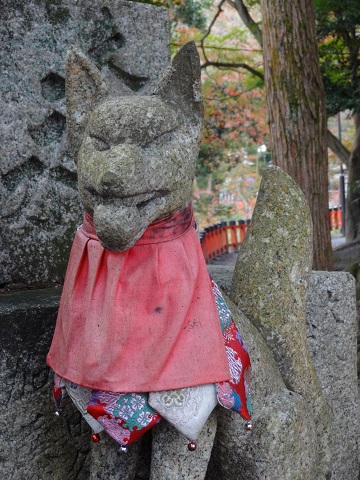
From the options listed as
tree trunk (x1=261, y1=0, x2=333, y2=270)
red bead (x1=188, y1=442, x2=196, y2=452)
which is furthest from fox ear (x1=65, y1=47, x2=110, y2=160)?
tree trunk (x1=261, y1=0, x2=333, y2=270)

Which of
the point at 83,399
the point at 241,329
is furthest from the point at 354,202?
the point at 83,399

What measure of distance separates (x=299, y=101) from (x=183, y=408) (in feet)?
11.1

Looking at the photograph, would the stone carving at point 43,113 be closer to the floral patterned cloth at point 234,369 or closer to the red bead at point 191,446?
the floral patterned cloth at point 234,369

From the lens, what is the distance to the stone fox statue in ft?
5.33

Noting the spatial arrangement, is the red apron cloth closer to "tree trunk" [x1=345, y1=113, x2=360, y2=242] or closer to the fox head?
the fox head

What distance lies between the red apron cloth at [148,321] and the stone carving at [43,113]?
698 mm

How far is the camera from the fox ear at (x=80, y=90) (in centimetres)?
176

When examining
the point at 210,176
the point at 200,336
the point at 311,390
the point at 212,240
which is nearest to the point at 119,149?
the point at 200,336

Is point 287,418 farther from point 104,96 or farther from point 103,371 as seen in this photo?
point 104,96

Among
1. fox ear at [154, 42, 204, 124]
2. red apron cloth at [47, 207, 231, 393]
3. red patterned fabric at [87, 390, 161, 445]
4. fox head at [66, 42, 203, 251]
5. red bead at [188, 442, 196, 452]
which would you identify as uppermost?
fox ear at [154, 42, 204, 124]

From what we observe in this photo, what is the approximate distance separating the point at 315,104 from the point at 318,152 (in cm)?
34

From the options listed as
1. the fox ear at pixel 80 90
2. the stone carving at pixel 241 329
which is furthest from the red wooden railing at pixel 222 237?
the fox ear at pixel 80 90

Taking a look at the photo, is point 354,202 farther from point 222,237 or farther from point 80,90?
point 80,90

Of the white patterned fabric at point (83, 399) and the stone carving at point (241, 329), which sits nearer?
the white patterned fabric at point (83, 399)
